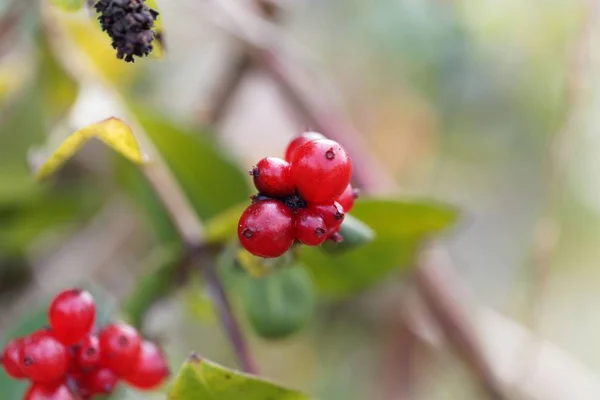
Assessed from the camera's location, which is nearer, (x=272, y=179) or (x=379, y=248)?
(x=272, y=179)

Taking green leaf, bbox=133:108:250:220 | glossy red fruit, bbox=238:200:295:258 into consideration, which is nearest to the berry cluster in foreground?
glossy red fruit, bbox=238:200:295:258

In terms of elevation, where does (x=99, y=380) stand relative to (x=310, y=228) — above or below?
below

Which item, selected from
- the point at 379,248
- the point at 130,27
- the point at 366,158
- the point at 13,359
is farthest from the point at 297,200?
the point at 366,158

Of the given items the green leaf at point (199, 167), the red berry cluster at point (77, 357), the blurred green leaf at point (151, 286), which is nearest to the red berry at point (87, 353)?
the red berry cluster at point (77, 357)

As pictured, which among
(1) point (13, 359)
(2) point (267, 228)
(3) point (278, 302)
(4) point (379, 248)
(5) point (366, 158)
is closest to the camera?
(2) point (267, 228)

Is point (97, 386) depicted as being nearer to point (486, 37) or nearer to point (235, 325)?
point (235, 325)

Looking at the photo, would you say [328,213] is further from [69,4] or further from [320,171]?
[69,4]

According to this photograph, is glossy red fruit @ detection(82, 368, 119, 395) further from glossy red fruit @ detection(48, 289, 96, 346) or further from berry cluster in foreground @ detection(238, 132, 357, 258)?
berry cluster in foreground @ detection(238, 132, 357, 258)
